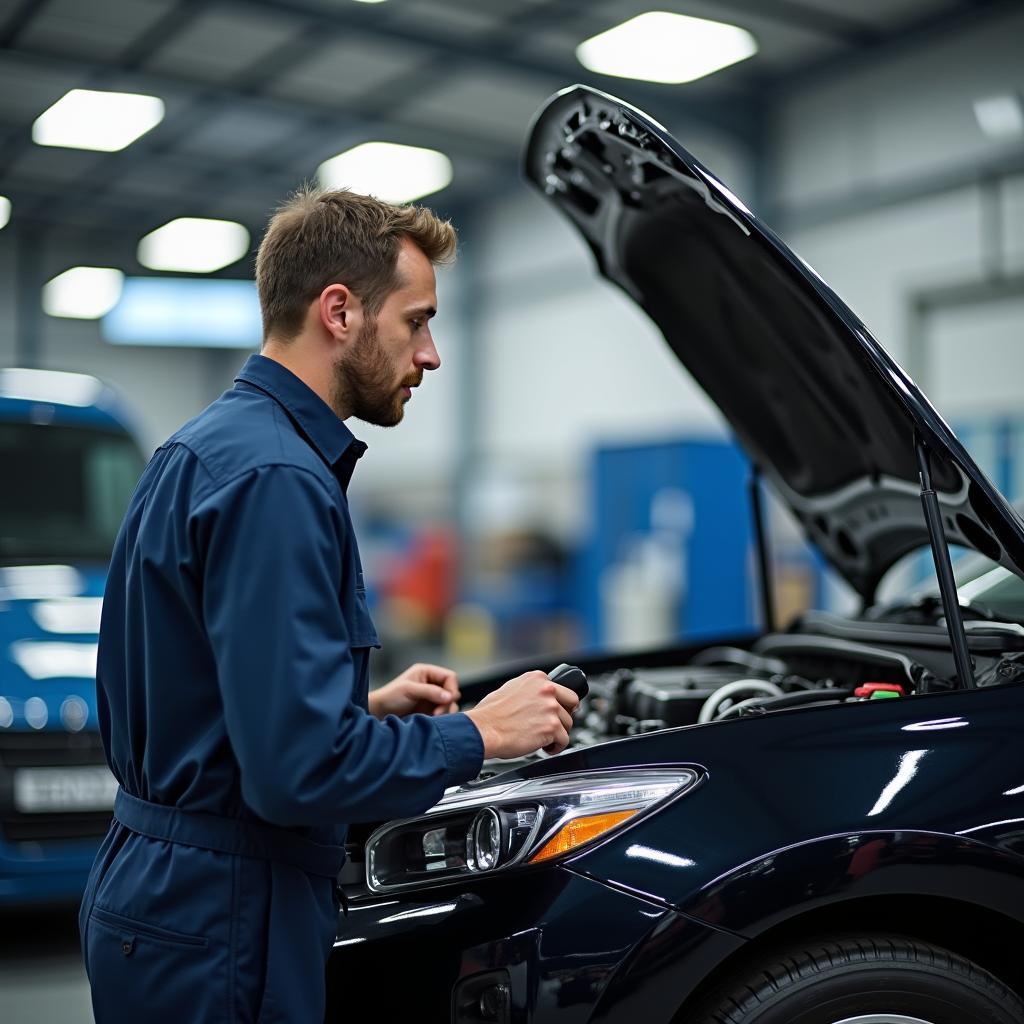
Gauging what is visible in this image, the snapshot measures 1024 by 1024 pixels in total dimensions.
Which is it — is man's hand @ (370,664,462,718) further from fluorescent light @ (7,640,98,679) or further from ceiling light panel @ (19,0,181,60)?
ceiling light panel @ (19,0,181,60)

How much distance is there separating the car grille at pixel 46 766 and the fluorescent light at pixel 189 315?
743 centimetres

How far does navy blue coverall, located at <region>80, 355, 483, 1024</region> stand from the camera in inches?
53.6

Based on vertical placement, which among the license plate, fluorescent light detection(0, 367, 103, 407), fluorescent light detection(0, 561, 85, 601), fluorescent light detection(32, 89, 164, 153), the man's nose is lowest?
the license plate

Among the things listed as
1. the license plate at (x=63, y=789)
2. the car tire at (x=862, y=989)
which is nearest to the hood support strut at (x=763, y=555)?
the car tire at (x=862, y=989)

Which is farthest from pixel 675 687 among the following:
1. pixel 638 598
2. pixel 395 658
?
pixel 395 658

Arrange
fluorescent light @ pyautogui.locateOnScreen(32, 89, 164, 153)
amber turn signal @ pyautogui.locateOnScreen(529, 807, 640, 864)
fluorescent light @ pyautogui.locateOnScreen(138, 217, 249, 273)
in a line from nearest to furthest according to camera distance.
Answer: amber turn signal @ pyautogui.locateOnScreen(529, 807, 640, 864) < fluorescent light @ pyautogui.locateOnScreen(32, 89, 164, 153) < fluorescent light @ pyautogui.locateOnScreen(138, 217, 249, 273)

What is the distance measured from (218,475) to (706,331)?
5.51 ft

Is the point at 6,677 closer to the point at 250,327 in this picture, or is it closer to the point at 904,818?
→ the point at 904,818

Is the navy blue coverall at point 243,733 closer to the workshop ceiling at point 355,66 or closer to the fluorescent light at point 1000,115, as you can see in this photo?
the workshop ceiling at point 355,66

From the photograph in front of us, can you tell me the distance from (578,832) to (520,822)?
93 mm

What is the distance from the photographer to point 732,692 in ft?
7.73

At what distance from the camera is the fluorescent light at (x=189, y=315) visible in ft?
35.3

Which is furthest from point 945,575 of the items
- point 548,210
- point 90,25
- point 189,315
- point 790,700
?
point 548,210

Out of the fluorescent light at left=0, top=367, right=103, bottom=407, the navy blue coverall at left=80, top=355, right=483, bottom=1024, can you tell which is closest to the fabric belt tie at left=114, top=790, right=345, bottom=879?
the navy blue coverall at left=80, top=355, right=483, bottom=1024
